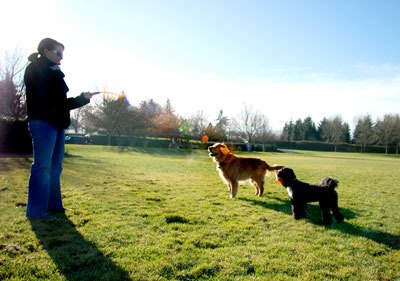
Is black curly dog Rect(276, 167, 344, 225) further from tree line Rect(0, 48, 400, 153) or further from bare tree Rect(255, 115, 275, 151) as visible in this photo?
bare tree Rect(255, 115, 275, 151)

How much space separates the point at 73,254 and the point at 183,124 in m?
52.1

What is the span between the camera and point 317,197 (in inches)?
200

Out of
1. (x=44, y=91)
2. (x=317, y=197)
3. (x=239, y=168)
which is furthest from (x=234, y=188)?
(x=44, y=91)

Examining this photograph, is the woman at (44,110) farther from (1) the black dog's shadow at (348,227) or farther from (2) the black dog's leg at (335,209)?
(2) the black dog's leg at (335,209)

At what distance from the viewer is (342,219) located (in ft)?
16.8

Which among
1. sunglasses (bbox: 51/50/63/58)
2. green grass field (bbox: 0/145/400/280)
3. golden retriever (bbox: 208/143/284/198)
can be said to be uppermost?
sunglasses (bbox: 51/50/63/58)

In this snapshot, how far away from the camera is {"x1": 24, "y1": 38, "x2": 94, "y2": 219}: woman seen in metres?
4.17

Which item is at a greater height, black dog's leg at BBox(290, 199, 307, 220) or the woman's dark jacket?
the woman's dark jacket

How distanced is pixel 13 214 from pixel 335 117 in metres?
88.2

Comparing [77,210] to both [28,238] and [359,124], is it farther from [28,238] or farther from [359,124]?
[359,124]

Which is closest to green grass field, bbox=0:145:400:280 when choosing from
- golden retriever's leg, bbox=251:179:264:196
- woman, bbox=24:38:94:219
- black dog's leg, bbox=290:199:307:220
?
black dog's leg, bbox=290:199:307:220

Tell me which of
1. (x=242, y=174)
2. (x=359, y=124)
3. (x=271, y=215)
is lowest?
(x=271, y=215)

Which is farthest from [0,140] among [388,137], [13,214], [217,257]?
[388,137]

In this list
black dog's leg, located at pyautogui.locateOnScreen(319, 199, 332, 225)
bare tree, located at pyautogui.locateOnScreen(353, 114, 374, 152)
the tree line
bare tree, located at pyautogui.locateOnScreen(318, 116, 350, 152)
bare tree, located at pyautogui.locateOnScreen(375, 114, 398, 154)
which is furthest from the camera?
bare tree, located at pyautogui.locateOnScreen(318, 116, 350, 152)
